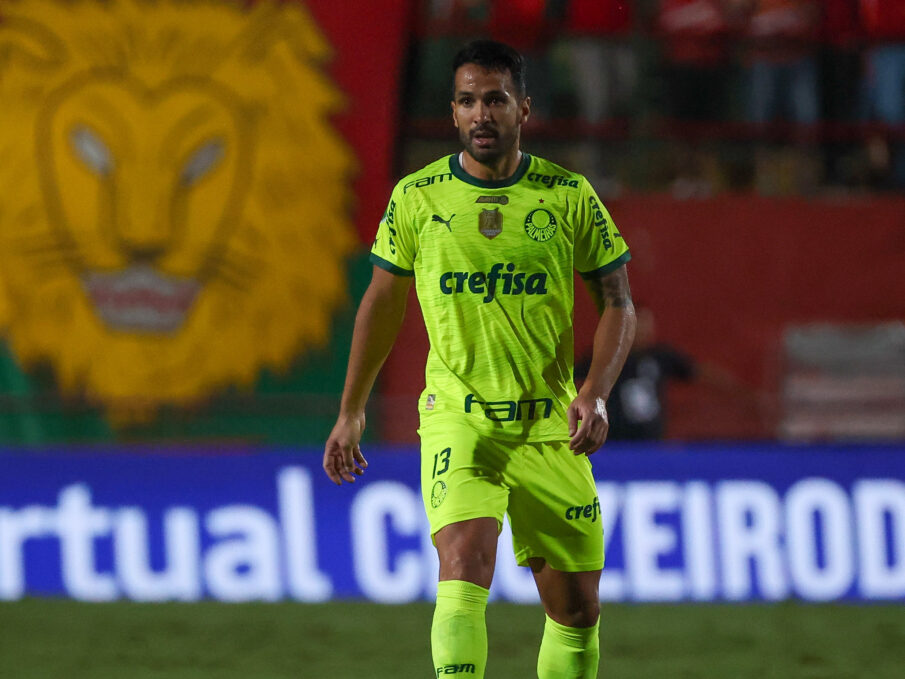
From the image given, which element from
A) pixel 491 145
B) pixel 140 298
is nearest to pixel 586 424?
pixel 491 145

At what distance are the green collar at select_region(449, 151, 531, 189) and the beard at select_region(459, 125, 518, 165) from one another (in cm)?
6

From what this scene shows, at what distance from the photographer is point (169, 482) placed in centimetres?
764

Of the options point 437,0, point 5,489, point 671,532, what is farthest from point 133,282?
point 671,532

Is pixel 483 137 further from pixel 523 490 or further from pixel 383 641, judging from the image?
pixel 383 641

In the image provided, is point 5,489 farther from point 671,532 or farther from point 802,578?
point 802,578

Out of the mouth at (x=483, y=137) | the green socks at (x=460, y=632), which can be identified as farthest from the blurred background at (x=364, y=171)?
the green socks at (x=460, y=632)

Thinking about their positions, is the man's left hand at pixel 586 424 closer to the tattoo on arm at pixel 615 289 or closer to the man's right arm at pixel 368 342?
the tattoo on arm at pixel 615 289

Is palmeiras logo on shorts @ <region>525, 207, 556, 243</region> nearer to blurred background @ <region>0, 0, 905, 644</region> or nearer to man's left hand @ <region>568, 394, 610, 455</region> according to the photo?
man's left hand @ <region>568, 394, 610, 455</region>

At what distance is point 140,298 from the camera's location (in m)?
11.8

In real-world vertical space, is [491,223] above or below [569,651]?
above

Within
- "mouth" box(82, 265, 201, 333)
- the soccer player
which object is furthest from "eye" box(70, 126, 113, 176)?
the soccer player

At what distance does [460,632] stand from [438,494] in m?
0.41

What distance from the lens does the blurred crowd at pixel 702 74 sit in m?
11.5

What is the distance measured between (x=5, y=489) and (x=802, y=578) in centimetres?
438
